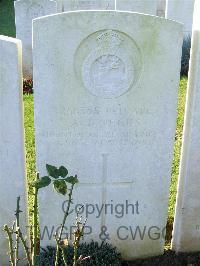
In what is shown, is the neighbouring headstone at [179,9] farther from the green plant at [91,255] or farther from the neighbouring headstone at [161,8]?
the green plant at [91,255]

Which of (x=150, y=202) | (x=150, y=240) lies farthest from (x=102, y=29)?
(x=150, y=240)

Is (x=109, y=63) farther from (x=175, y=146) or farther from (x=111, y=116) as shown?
(x=175, y=146)

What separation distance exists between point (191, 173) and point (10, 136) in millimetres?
1429

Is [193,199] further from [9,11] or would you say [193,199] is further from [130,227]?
[9,11]

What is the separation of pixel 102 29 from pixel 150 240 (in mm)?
1820

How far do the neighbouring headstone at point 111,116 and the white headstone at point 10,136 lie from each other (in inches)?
5.6

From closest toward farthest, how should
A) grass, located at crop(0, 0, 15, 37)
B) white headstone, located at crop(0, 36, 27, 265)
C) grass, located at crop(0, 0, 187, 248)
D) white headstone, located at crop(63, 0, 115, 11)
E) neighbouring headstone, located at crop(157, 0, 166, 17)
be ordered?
white headstone, located at crop(0, 36, 27, 265) → grass, located at crop(0, 0, 187, 248) → white headstone, located at crop(63, 0, 115, 11) → neighbouring headstone, located at crop(157, 0, 166, 17) → grass, located at crop(0, 0, 15, 37)

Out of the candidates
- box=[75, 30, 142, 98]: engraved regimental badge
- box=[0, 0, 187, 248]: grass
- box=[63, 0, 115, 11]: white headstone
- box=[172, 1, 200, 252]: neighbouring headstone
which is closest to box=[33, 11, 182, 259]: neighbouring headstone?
box=[75, 30, 142, 98]: engraved regimental badge

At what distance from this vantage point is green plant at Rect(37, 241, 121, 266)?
3594mm

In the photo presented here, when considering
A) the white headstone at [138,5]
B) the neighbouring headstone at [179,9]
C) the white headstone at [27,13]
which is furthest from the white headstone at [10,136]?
the white headstone at [138,5]

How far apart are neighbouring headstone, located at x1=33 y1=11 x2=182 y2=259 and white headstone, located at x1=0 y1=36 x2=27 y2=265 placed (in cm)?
14

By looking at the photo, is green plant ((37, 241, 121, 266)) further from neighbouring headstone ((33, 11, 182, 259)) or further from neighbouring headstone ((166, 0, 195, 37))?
neighbouring headstone ((166, 0, 195, 37))

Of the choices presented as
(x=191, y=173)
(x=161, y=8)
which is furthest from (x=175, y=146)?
(x=161, y=8)

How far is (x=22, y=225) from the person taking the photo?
3686 mm
